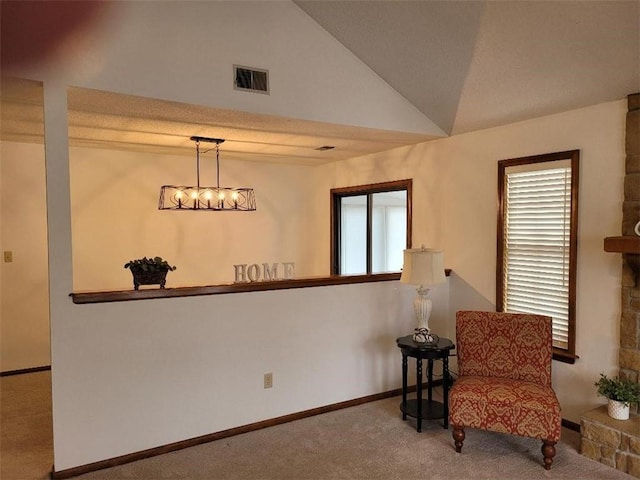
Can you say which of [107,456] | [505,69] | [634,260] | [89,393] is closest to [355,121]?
[505,69]

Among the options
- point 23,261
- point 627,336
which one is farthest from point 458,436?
point 23,261

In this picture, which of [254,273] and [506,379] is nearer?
[506,379]

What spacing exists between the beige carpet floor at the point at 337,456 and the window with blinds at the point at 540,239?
0.94 meters

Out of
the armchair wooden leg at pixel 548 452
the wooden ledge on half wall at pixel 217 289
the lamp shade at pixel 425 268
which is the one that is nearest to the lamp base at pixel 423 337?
the lamp shade at pixel 425 268

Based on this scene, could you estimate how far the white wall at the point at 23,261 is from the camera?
4.67 metres

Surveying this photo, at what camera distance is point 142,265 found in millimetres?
3156

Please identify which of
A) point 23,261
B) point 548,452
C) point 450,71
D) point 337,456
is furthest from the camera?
point 23,261

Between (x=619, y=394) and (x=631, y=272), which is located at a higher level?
(x=631, y=272)

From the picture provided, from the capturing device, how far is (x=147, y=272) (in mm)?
3168

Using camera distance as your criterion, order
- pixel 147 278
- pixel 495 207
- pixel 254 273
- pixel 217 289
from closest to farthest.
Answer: pixel 147 278 → pixel 217 289 → pixel 254 273 → pixel 495 207

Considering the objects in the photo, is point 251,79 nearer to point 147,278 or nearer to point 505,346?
point 147,278

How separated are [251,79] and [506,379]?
2876 mm

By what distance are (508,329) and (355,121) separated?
205cm

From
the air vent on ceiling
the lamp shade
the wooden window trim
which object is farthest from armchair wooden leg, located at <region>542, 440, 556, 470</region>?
the air vent on ceiling
